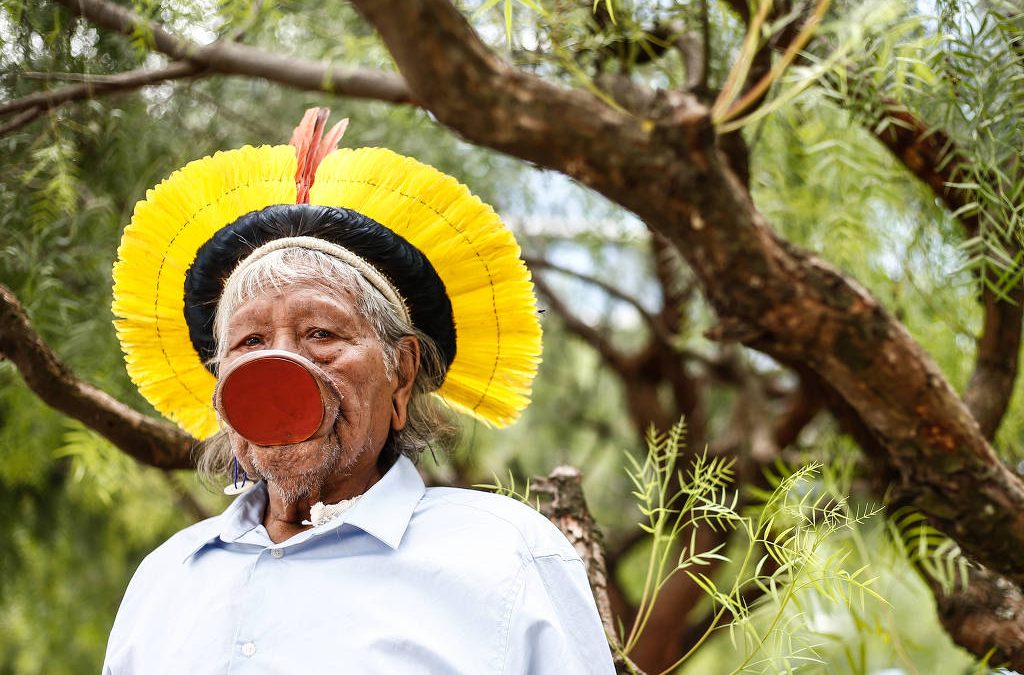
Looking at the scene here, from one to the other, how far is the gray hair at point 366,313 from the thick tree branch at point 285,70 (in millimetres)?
854

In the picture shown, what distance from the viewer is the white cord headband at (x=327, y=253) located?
127 cm

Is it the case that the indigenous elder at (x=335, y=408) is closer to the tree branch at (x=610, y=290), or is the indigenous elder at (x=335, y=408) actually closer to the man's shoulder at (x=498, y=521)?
the man's shoulder at (x=498, y=521)

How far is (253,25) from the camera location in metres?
2.14

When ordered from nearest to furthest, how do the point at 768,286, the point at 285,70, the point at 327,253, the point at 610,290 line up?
the point at 327,253, the point at 768,286, the point at 285,70, the point at 610,290

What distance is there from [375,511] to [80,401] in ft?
2.10

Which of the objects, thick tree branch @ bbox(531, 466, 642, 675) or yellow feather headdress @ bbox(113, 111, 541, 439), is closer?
yellow feather headdress @ bbox(113, 111, 541, 439)

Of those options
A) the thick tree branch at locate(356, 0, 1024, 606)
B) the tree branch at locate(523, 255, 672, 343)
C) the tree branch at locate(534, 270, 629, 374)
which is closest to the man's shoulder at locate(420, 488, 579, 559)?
the thick tree branch at locate(356, 0, 1024, 606)

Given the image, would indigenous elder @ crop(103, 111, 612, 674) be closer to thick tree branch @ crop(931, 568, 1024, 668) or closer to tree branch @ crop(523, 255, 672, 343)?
thick tree branch @ crop(931, 568, 1024, 668)

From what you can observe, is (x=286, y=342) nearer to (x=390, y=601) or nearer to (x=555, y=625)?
(x=390, y=601)

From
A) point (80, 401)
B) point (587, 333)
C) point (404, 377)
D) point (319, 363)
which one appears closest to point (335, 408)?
point (319, 363)

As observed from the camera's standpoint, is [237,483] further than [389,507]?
Yes

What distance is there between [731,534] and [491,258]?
7.68ft

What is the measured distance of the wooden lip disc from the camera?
1.11m

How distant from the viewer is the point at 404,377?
132 cm
